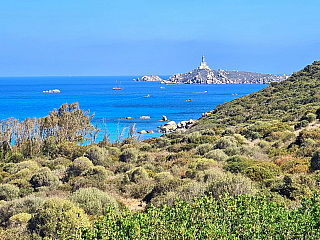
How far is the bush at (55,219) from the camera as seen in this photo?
24.9ft

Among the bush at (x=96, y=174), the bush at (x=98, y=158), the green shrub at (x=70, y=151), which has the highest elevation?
the bush at (x=96, y=174)

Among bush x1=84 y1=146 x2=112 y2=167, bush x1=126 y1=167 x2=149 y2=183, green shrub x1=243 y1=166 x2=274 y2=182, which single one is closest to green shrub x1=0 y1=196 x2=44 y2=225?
bush x1=126 y1=167 x2=149 y2=183

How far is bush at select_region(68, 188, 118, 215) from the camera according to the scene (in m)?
9.05

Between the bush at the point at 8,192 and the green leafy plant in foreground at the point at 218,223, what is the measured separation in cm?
683

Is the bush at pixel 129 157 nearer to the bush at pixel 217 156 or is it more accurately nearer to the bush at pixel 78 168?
the bush at pixel 78 168

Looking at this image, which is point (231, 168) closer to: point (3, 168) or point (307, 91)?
point (3, 168)

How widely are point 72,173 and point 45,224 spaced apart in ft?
27.5

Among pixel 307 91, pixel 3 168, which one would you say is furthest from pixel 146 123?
pixel 3 168

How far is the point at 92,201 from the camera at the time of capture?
921 cm

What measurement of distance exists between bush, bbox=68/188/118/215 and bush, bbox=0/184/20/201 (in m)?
3.51

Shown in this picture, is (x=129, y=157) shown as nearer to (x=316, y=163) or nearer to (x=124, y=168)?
(x=124, y=168)

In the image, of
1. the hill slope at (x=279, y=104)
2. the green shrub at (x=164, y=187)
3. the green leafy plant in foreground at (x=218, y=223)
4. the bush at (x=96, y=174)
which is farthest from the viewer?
the hill slope at (x=279, y=104)

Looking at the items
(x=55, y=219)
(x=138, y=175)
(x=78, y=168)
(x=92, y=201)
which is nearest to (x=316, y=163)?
(x=138, y=175)

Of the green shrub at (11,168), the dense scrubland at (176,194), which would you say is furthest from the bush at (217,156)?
the green shrub at (11,168)
